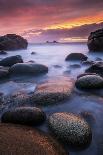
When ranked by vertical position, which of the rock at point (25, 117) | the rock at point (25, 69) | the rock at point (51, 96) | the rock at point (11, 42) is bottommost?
the rock at point (11, 42)

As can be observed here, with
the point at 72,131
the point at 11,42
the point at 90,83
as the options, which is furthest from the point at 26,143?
the point at 11,42

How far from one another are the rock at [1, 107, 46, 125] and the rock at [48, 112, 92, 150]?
27cm

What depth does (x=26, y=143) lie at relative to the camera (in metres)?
3.00

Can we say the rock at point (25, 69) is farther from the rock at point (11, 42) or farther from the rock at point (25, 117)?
the rock at point (11, 42)

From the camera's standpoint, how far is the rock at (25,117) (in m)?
3.72

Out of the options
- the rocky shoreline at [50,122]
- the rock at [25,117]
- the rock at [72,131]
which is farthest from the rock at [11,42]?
the rock at [72,131]

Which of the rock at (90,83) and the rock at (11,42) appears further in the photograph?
the rock at (11,42)

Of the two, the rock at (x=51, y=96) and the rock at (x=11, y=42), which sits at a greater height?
the rock at (x=51, y=96)

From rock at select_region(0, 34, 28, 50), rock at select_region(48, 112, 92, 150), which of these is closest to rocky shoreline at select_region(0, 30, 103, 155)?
rock at select_region(48, 112, 92, 150)

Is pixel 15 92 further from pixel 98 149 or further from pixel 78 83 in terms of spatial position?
pixel 98 149

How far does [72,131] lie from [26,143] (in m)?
0.66

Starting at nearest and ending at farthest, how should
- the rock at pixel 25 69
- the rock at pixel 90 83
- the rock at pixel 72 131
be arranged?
the rock at pixel 72 131 < the rock at pixel 90 83 < the rock at pixel 25 69

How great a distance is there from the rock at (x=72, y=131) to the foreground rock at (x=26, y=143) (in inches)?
5.9

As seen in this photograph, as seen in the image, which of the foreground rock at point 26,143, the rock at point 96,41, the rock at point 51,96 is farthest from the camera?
the rock at point 96,41
